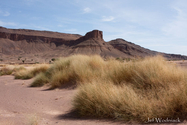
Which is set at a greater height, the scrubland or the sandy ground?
the scrubland

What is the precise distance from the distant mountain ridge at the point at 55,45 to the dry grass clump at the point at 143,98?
9001cm

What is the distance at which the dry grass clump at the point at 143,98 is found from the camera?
3.50 metres

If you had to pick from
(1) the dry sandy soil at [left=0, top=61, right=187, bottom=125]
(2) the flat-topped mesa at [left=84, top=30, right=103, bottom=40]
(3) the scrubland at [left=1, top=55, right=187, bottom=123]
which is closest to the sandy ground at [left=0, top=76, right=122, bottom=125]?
(1) the dry sandy soil at [left=0, top=61, right=187, bottom=125]

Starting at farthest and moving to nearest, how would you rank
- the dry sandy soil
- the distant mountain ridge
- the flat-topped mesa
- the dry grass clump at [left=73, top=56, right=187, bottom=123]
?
the flat-topped mesa, the distant mountain ridge, the dry sandy soil, the dry grass clump at [left=73, top=56, right=187, bottom=123]

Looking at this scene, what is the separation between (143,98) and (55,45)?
422 feet

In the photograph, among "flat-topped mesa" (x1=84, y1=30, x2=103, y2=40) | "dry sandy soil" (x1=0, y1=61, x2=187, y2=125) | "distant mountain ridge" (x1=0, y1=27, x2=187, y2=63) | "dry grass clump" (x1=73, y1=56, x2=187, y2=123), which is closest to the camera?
"dry grass clump" (x1=73, y1=56, x2=187, y2=123)

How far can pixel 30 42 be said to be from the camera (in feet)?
396

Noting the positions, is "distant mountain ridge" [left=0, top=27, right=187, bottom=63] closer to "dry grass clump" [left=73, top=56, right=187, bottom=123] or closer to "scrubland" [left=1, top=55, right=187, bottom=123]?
"scrubland" [left=1, top=55, right=187, bottom=123]

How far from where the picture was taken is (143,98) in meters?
3.94

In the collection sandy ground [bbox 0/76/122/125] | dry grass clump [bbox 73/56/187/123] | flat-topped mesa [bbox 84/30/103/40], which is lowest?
sandy ground [bbox 0/76/122/125]

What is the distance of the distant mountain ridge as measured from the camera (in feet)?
330

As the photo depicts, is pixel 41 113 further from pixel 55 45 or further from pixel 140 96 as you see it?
pixel 55 45

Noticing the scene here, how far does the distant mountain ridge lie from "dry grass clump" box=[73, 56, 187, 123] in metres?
90.0

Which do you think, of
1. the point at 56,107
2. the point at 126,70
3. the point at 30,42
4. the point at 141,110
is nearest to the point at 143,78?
the point at 126,70
